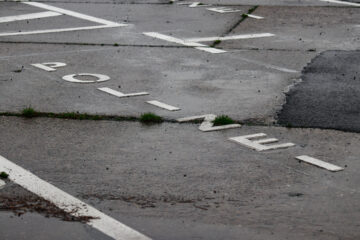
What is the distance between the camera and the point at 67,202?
625 cm

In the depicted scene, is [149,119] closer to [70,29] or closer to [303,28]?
[70,29]

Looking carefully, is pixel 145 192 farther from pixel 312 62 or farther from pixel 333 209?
pixel 312 62

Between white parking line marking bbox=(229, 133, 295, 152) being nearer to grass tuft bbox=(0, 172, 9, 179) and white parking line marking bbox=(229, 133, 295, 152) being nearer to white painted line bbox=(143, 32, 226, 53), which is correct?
grass tuft bbox=(0, 172, 9, 179)

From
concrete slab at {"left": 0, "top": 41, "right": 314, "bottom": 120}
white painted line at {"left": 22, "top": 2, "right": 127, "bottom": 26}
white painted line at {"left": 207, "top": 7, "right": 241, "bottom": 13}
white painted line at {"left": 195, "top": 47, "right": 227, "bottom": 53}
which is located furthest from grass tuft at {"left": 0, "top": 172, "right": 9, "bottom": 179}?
white painted line at {"left": 207, "top": 7, "right": 241, "bottom": 13}

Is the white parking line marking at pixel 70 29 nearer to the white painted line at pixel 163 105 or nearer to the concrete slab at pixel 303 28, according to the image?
the concrete slab at pixel 303 28

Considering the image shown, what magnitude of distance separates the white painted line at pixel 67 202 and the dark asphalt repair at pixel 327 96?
9.92 feet

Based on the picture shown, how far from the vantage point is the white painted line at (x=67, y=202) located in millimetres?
5660

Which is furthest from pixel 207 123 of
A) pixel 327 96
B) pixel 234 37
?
pixel 234 37

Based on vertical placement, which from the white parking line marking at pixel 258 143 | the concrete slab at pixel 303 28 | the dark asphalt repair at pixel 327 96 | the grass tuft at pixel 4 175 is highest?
the concrete slab at pixel 303 28

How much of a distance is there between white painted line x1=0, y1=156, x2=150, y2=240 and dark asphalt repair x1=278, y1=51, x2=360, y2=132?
3024mm

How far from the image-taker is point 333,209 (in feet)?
19.9

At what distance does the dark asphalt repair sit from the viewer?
8.52 m

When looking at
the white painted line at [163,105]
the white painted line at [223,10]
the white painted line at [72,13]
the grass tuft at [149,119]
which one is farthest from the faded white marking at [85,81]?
the white painted line at [223,10]

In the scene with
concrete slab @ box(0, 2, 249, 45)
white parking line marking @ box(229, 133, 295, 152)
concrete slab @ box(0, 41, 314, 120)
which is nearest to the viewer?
white parking line marking @ box(229, 133, 295, 152)
